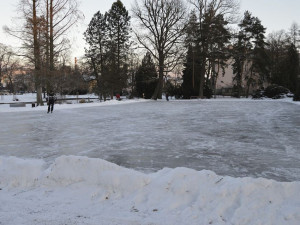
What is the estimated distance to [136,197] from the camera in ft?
13.9

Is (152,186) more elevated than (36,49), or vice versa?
(36,49)

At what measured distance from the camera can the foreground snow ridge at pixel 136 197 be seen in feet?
11.9

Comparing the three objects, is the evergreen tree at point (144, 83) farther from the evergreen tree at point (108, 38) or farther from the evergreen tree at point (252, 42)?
the evergreen tree at point (252, 42)

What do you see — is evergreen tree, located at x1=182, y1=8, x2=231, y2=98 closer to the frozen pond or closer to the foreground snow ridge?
the frozen pond

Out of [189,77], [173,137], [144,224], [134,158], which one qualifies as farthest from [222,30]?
[144,224]

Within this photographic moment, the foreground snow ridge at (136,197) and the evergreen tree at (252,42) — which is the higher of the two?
the evergreen tree at (252,42)

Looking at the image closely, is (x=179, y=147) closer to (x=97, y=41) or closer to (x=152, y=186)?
(x=152, y=186)

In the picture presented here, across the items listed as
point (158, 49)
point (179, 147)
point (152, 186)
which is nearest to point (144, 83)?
point (158, 49)

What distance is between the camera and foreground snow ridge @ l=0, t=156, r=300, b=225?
11.9 ft

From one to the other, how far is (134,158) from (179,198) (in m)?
2.97

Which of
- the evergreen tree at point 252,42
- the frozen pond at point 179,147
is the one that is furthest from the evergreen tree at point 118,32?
the frozen pond at point 179,147

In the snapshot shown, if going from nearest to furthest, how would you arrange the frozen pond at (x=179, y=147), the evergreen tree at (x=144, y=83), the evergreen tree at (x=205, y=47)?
1. the frozen pond at (x=179, y=147)
2. the evergreen tree at (x=205, y=47)
3. the evergreen tree at (x=144, y=83)

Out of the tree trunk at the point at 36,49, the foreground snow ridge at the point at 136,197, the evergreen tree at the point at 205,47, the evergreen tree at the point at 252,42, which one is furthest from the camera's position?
the evergreen tree at the point at 252,42

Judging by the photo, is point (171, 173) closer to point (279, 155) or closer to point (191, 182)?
point (191, 182)
